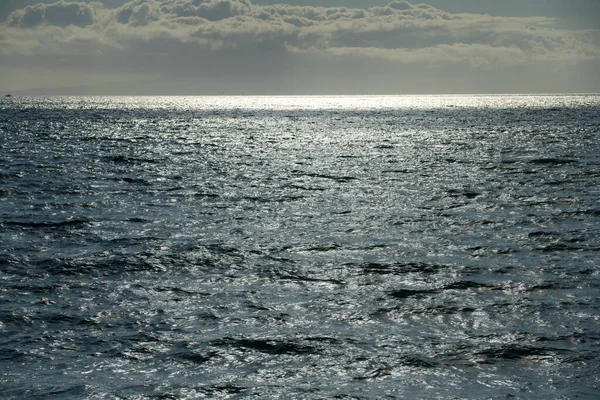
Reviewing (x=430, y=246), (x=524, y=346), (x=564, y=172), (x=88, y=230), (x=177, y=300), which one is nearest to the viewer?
(x=524, y=346)

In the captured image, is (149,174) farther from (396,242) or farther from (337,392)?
(337,392)

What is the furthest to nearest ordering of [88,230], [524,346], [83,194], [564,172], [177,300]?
[564,172], [83,194], [88,230], [177,300], [524,346]

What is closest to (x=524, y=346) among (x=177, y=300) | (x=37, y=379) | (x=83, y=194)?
(x=177, y=300)

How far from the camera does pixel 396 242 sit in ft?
69.9

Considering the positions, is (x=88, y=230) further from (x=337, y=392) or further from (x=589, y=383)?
(x=589, y=383)

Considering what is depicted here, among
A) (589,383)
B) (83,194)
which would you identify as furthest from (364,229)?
(83,194)

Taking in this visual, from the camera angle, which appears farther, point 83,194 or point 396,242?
point 83,194

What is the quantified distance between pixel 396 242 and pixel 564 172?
23.2m

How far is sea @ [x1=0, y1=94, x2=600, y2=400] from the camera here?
10883 mm

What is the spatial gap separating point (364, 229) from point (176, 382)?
13.7 m

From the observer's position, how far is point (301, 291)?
15.8 meters

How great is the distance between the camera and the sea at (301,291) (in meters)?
10.9

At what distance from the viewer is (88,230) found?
23422 mm

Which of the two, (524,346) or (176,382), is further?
(524,346)
